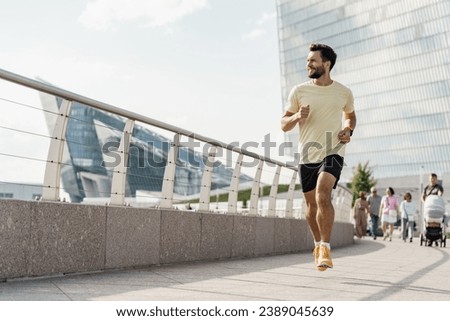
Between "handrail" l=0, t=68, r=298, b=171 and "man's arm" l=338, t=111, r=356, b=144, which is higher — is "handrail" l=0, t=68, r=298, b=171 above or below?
above

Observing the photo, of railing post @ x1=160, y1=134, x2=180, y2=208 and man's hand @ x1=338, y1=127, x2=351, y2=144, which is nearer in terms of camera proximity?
man's hand @ x1=338, y1=127, x2=351, y2=144

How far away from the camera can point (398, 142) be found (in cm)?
9669

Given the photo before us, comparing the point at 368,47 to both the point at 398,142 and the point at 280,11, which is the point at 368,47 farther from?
the point at 280,11

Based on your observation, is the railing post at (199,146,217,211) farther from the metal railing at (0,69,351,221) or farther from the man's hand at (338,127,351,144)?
the man's hand at (338,127,351,144)

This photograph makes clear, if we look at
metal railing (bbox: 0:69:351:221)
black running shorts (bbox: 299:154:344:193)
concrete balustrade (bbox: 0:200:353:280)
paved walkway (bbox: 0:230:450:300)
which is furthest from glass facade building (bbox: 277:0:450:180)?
black running shorts (bbox: 299:154:344:193)

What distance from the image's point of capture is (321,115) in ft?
21.2

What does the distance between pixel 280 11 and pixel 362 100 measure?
88.5ft

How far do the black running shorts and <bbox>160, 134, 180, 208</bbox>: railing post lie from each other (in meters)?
1.86

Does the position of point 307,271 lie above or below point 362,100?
below

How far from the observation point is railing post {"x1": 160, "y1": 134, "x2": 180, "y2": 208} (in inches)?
320

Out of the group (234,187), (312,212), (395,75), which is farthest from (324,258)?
(395,75)

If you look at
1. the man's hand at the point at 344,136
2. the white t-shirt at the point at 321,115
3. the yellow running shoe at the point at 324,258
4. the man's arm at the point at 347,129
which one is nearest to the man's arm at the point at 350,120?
the man's arm at the point at 347,129

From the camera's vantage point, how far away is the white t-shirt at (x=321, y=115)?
646cm
